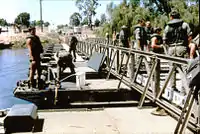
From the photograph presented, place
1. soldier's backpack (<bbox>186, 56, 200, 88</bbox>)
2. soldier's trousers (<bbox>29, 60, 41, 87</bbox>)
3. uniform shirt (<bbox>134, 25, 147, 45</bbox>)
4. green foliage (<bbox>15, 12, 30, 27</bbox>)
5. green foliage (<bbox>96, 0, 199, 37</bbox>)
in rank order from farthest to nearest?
green foliage (<bbox>15, 12, 30, 27</bbox>) < green foliage (<bbox>96, 0, 199, 37</bbox>) < uniform shirt (<bbox>134, 25, 147, 45</bbox>) < soldier's trousers (<bbox>29, 60, 41, 87</bbox>) < soldier's backpack (<bbox>186, 56, 200, 88</bbox>)

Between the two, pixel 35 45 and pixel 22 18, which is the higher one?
pixel 22 18

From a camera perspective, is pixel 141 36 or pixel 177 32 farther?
pixel 141 36

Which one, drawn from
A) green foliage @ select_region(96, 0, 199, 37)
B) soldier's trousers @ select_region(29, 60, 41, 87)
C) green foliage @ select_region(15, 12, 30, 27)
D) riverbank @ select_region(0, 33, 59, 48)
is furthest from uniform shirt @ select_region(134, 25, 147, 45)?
green foliage @ select_region(15, 12, 30, 27)

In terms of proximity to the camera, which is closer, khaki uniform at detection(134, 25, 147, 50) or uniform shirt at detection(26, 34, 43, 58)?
uniform shirt at detection(26, 34, 43, 58)

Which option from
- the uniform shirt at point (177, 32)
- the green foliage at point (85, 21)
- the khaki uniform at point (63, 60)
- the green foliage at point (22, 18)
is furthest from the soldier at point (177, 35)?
the green foliage at point (22, 18)

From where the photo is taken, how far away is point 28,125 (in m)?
5.96

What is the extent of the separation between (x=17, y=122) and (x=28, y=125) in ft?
0.62

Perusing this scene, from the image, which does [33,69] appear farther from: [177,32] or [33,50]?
[177,32]

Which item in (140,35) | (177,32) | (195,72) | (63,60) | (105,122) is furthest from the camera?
(140,35)

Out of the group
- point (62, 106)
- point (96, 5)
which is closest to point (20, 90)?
point (62, 106)

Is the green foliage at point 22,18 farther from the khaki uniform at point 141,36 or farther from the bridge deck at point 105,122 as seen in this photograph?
the bridge deck at point 105,122

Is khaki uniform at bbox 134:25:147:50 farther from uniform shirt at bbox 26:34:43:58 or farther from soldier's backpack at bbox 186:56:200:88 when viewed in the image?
soldier's backpack at bbox 186:56:200:88

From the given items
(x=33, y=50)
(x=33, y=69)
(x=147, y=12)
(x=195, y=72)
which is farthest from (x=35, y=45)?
(x=147, y=12)

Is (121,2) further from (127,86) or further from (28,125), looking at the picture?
(28,125)
